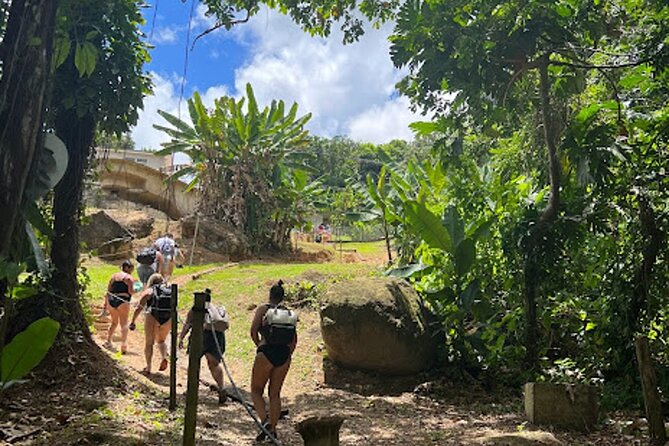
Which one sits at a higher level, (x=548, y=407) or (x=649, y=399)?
(x=649, y=399)

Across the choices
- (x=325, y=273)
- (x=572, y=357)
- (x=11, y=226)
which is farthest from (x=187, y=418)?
(x=325, y=273)

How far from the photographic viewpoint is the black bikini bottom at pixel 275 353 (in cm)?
545

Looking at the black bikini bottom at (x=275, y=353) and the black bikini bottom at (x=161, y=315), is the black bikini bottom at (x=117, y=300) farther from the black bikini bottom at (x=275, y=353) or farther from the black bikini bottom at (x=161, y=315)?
the black bikini bottom at (x=275, y=353)

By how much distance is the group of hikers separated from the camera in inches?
214

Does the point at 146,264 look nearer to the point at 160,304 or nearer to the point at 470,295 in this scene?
the point at 160,304

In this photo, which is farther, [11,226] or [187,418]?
[187,418]

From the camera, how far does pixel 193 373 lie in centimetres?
Answer: 395

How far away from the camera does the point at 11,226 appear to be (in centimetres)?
337

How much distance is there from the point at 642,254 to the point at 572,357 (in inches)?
84.8

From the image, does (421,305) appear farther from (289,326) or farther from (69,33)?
(69,33)

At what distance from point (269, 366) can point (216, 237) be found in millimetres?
14965

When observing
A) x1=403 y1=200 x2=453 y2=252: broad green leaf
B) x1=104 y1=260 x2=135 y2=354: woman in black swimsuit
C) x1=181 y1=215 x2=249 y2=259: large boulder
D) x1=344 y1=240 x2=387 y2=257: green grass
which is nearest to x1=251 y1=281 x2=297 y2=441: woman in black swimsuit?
x1=403 y1=200 x2=453 y2=252: broad green leaf

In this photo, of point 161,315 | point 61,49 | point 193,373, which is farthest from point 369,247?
point 193,373

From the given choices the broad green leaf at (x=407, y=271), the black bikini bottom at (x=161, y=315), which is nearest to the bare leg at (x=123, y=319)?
the black bikini bottom at (x=161, y=315)
